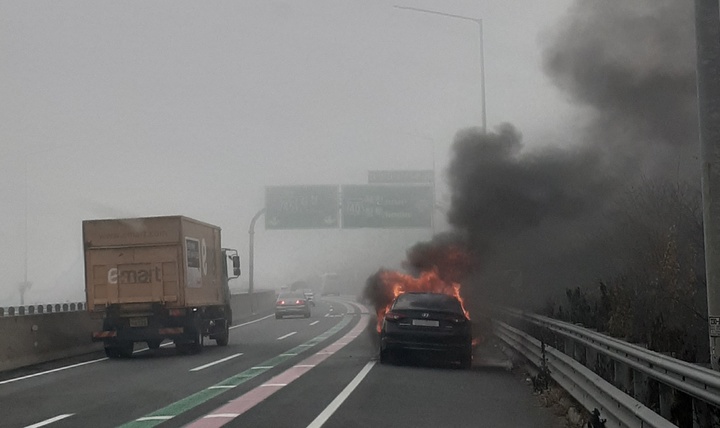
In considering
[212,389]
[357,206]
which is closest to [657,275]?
[212,389]

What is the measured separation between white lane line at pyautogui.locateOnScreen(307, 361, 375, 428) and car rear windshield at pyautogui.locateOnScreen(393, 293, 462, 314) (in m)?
1.42

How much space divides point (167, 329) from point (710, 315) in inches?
569

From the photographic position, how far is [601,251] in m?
28.5

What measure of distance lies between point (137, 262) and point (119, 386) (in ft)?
20.4

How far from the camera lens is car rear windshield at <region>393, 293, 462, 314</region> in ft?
58.7

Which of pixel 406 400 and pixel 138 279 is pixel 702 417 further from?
pixel 138 279

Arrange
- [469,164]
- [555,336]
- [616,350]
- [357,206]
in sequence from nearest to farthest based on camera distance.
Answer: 1. [616,350]
2. [555,336]
3. [469,164]
4. [357,206]

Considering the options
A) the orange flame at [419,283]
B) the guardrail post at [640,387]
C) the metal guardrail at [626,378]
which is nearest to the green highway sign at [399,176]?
the orange flame at [419,283]

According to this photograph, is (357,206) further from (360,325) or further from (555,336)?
(555,336)

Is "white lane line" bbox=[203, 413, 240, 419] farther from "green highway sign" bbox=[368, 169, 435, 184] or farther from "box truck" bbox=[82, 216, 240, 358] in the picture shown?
"green highway sign" bbox=[368, 169, 435, 184]

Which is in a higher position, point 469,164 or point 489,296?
point 469,164

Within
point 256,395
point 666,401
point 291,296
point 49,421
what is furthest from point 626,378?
point 291,296

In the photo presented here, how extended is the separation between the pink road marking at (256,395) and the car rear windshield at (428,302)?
2.20 metres

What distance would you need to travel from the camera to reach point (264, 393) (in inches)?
535
